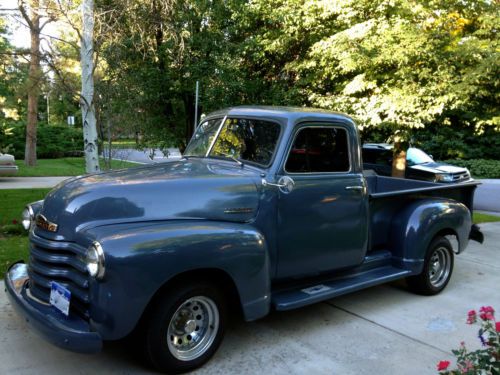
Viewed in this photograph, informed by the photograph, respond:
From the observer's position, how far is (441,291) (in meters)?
5.58

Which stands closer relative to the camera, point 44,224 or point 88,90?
point 44,224

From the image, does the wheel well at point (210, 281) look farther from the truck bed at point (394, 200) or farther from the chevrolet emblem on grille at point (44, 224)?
the truck bed at point (394, 200)

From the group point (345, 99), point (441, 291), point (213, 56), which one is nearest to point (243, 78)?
point (213, 56)

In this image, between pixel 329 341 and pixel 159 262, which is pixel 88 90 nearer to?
pixel 159 262

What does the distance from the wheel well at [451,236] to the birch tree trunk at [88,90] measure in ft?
16.0

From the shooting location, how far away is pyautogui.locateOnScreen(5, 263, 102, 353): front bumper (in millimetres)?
3010

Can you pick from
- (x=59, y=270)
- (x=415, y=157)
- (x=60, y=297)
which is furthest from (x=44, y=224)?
(x=415, y=157)

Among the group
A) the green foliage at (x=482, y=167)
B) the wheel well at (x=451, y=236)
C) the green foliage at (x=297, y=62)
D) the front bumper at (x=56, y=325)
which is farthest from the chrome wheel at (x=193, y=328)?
the green foliage at (x=482, y=167)

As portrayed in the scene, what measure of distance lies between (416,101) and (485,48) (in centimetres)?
132

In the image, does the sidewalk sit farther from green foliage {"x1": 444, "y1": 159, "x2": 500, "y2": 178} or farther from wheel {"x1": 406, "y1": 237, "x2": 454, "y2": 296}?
green foliage {"x1": 444, "y1": 159, "x2": 500, "y2": 178}

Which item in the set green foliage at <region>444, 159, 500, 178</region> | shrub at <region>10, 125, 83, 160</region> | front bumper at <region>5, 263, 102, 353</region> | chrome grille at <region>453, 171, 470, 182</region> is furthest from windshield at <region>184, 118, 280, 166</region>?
shrub at <region>10, 125, 83, 160</region>

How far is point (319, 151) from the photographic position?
454cm

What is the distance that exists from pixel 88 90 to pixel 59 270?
4415 millimetres

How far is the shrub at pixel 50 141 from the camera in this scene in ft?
79.7
